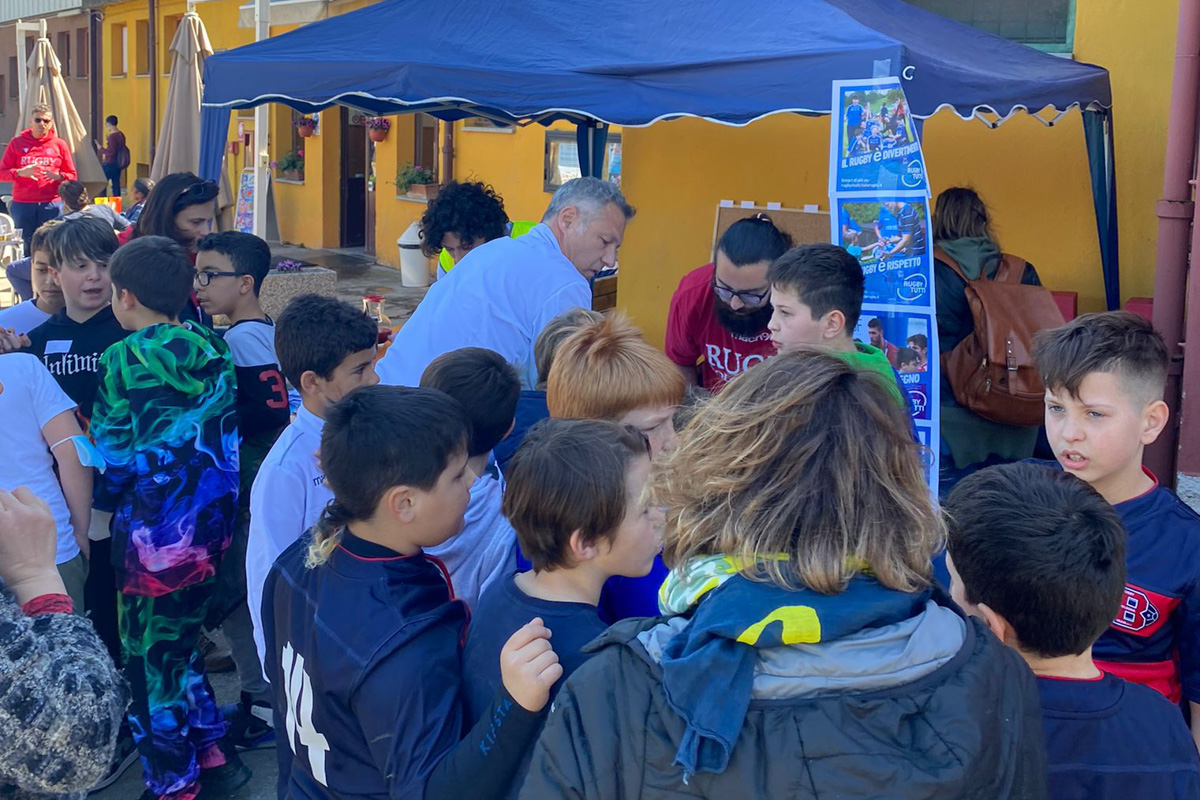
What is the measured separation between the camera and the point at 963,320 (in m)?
4.96

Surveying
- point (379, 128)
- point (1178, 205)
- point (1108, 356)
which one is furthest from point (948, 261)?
point (379, 128)

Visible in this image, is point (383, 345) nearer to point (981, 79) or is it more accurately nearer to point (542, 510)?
point (981, 79)

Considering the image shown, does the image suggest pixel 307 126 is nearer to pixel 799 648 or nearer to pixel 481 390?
pixel 481 390

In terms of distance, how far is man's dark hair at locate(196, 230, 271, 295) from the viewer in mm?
3740

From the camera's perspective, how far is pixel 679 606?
1.36 metres

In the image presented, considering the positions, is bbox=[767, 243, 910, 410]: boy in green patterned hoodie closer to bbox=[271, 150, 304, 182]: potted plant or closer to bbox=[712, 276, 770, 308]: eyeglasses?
bbox=[712, 276, 770, 308]: eyeglasses

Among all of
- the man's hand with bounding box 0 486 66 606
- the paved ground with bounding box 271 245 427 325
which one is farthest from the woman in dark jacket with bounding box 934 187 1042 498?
the paved ground with bounding box 271 245 427 325

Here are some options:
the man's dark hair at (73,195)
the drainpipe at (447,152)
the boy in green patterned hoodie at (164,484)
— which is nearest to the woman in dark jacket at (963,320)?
the boy in green patterned hoodie at (164,484)

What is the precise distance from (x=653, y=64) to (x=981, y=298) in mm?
1752

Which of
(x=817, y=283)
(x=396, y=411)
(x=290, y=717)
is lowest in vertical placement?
(x=290, y=717)

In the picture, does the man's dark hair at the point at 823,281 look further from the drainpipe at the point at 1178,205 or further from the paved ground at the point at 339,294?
the paved ground at the point at 339,294

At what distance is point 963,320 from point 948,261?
27 cm

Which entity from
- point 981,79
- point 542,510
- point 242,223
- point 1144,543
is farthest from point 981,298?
point 242,223

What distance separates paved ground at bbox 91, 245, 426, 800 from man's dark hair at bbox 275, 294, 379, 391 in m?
1.43
